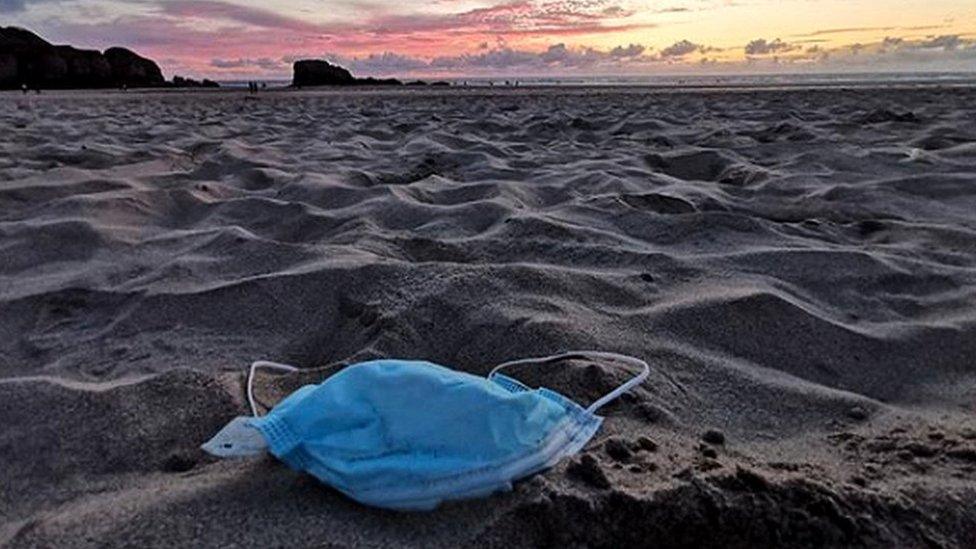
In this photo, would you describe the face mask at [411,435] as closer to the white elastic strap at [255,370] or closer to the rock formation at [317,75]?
the white elastic strap at [255,370]

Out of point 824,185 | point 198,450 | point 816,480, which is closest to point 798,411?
point 816,480

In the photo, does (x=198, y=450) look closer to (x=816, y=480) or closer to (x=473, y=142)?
(x=816, y=480)

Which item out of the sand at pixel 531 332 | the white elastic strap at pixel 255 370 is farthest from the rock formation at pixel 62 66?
the white elastic strap at pixel 255 370

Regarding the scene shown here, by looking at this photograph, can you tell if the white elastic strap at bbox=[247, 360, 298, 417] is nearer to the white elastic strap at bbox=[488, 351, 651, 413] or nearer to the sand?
the sand

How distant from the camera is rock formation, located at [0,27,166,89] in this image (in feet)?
89.7

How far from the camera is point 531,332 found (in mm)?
1822

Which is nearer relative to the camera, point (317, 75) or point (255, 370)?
point (255, 370)

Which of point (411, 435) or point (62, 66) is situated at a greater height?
point (62, 66)

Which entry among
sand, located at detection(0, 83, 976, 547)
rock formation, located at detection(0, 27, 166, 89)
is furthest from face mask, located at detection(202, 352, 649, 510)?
rock formation, located at detection(0, 27, 166, 89)

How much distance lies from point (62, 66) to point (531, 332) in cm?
3151

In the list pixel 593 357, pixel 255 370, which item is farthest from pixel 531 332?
pixel 255 370

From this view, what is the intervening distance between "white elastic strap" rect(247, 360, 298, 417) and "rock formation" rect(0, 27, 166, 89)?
28.7 metres

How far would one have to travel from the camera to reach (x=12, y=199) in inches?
132

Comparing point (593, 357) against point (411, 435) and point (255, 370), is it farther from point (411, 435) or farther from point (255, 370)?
point (255, 370)
